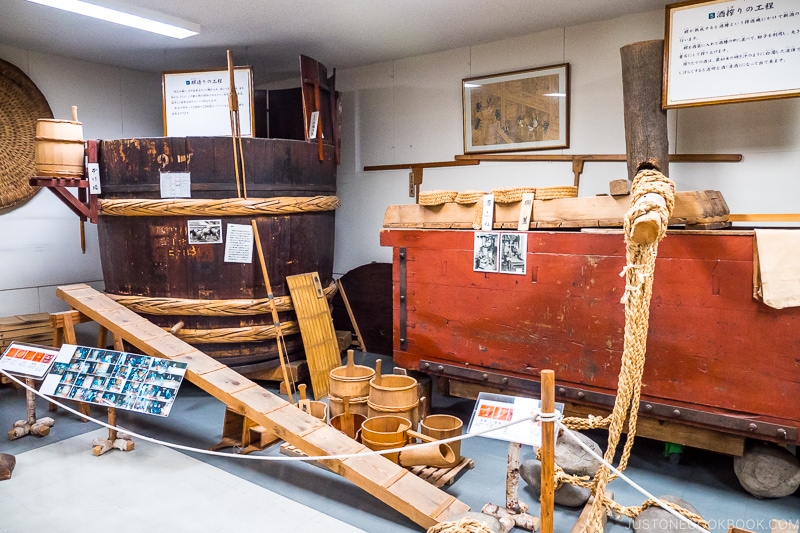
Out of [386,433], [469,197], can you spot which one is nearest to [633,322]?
[386,433]

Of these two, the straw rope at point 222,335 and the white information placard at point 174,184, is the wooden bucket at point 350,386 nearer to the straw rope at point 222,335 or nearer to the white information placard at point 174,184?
the straw rope at point 222,335

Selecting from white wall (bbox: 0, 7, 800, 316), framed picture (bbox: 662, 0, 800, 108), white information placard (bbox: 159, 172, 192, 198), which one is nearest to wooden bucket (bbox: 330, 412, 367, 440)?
white information placard (bbox: 159, 172, 192, 198)

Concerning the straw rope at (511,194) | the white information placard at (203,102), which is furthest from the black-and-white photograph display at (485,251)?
the white information placard at (203,102)

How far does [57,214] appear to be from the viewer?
5707 mm

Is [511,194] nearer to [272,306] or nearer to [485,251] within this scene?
[485,251]

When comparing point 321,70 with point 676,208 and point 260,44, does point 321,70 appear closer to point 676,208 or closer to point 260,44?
point 260,44

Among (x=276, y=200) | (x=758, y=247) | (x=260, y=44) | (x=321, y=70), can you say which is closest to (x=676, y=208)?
(x=758, y=247)

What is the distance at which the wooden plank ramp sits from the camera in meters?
2.82

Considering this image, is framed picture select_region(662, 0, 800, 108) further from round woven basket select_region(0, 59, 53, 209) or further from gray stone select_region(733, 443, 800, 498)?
round woven basket select_region(0, 59, 53, 209)

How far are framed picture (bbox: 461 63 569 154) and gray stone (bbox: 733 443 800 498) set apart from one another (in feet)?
8.95

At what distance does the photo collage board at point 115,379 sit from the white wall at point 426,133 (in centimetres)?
218

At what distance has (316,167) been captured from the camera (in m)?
5.07

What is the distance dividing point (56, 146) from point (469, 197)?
315 centimetres

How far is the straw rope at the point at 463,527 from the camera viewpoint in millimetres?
2320
